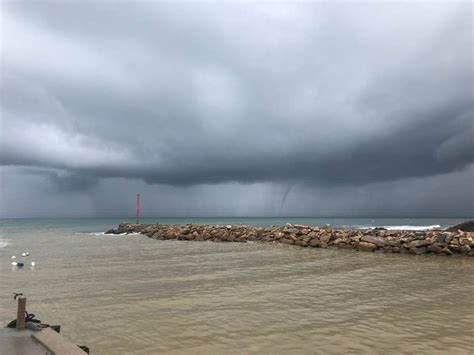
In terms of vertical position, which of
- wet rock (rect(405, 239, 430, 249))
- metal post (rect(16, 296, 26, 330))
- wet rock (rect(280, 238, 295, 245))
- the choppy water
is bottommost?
wet rock (rect(280, 238, 295, 245))

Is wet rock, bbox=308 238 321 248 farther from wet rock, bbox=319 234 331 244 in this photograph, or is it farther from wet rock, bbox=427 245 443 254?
wet rock, bbox=427 245 443 254

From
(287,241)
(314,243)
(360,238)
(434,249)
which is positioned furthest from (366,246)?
(287,241)

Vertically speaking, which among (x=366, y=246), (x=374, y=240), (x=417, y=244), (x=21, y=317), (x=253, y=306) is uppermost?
(x=21, y=317)

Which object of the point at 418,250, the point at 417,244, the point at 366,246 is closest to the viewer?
the point at 418,250

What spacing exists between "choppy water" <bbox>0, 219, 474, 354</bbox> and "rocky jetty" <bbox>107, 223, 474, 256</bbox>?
586 centimetres

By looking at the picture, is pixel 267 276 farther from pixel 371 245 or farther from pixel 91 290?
pixel 371 245

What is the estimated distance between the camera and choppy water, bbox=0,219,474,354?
7590 millimetres

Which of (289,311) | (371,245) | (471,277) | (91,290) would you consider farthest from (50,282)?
(371,245)

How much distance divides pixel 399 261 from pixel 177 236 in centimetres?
2674

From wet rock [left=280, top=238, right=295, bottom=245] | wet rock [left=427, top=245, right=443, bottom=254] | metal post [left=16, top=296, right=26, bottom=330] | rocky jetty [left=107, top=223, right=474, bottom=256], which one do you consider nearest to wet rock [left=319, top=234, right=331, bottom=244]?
rocky jetty [left=107, top=223, right=474, bottom=256]

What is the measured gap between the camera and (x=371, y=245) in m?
27.0

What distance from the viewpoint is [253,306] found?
10.5 metres

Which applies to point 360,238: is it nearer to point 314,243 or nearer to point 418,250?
point 314,243

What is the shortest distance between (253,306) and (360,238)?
20535 mm
